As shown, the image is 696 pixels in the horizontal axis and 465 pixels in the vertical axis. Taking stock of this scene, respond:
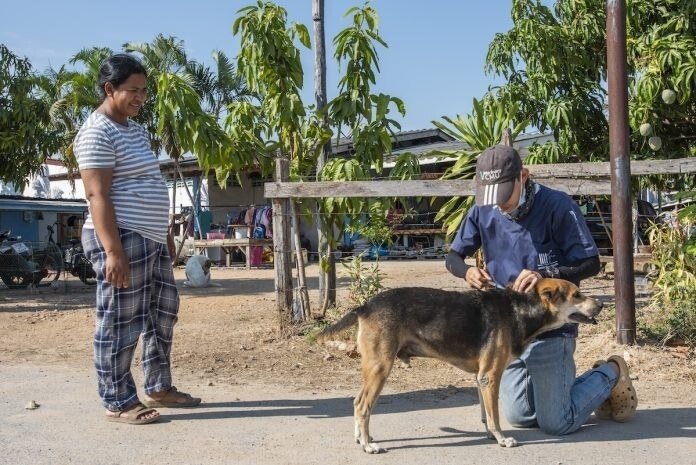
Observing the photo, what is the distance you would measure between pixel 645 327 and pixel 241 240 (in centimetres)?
1476

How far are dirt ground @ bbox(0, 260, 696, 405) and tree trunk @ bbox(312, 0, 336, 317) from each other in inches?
16.0

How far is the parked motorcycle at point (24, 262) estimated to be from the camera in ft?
52.0

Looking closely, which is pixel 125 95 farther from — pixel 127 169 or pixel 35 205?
pixel 35 205

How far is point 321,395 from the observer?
5.74 meters

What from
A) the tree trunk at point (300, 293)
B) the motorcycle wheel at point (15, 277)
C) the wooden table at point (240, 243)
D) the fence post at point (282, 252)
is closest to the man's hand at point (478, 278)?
the fence post at point (282, 252)

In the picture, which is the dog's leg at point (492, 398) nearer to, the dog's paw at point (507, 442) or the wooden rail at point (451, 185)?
the dog's paw at point (507, 442)

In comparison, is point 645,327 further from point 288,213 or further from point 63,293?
point 63,293

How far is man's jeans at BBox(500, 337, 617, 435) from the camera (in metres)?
4.54

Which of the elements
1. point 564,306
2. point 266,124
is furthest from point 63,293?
point 564,306

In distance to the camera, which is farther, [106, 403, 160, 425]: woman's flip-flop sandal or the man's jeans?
[106, 403, 160, 425]: woman's flip-flop sandal

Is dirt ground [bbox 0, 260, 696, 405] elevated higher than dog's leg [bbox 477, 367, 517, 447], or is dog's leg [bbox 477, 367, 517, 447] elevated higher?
dog's leg [bbox 477, 367, 517, 447]

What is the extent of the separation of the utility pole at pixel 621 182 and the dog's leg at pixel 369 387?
3.44 meters

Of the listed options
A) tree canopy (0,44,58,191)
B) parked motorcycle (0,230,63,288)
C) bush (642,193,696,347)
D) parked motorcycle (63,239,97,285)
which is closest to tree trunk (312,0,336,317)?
bush (642,193,696,347)

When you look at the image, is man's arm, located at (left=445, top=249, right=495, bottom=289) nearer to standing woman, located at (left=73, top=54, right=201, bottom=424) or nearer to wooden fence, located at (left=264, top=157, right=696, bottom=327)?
standing woman, located at (left=73, top=54, right=201, bottom=424)
